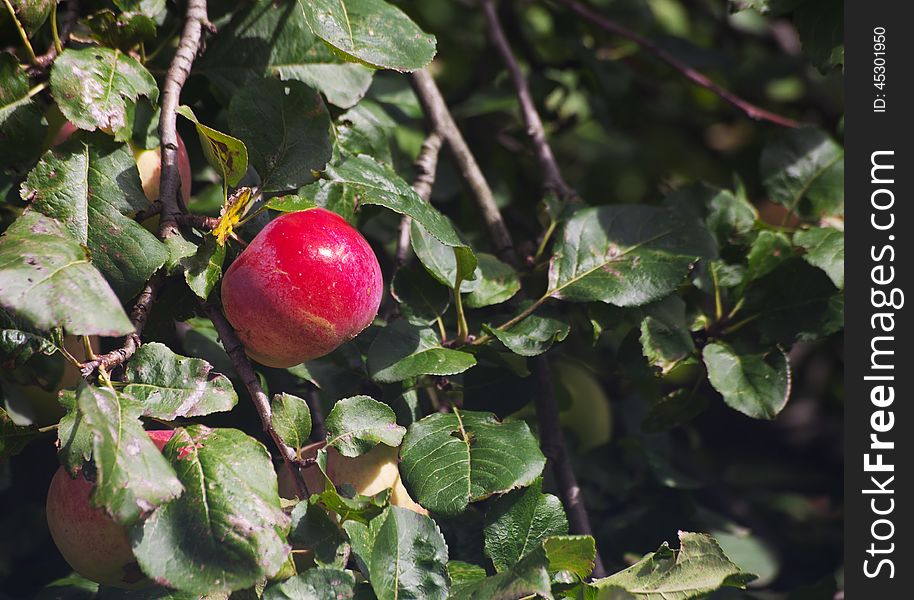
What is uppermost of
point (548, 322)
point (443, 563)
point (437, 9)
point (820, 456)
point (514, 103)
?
point (437, 9)

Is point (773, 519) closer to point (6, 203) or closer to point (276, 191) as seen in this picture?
point (276, 191)

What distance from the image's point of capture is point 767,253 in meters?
1.07

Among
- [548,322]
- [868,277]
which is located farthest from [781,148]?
[548,322]

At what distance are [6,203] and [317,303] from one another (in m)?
0.40

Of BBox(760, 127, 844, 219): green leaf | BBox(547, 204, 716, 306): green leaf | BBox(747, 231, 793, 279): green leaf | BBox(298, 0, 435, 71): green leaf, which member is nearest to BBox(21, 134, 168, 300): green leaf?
BBox(298, 0, 435, 71): green leaf

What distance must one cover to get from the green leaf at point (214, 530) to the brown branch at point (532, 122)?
614 millimetres

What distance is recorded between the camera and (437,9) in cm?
176

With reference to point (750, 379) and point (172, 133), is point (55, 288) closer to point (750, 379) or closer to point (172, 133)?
point (172, 133)

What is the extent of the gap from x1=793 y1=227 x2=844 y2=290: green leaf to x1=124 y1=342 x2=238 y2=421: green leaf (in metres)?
0.69

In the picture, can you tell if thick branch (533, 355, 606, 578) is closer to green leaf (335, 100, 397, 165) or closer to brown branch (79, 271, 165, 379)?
green leaf (335, 100, 397, 165)

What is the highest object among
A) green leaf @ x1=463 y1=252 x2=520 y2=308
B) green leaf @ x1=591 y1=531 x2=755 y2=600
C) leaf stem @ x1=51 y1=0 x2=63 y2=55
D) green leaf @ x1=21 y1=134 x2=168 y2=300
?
leaf stem @ x1=51 y1=0 x2=63 y2=55

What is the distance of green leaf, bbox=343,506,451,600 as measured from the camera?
712 mm

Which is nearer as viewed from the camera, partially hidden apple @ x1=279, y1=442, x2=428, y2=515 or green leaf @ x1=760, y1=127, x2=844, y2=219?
partially hidden apple @ x1=279, y1=442, x2=428, y2=515

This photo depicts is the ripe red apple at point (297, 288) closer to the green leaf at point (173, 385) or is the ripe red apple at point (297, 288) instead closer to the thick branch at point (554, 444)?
the green leaf at point (173, 385)
